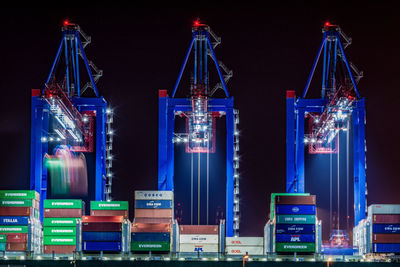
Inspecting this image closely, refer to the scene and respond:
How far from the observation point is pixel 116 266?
138ft

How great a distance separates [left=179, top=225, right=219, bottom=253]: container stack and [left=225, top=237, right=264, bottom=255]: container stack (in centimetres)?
128

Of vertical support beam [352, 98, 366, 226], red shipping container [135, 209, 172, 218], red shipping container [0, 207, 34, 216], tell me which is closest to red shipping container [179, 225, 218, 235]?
red shipping container [135, 209, 172, 218]

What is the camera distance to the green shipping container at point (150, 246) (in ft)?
138

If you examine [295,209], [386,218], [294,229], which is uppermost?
[295,209]

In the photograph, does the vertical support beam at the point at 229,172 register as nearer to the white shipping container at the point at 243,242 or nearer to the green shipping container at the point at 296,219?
the white shipping container at the point at 243,242

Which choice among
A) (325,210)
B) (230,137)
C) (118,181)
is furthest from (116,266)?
(325,210)

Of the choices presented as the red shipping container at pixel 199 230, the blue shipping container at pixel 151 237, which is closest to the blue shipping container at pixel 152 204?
the red shipping container at pixel 199 230

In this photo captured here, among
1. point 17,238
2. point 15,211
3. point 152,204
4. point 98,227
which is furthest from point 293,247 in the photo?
point 15,211

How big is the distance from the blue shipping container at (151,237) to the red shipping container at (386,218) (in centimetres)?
1141

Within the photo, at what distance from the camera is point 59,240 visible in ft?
147

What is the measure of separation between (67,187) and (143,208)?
40.2ft

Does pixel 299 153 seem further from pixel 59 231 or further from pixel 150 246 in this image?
pixel 59 231

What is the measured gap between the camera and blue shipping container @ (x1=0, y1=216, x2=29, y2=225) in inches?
1751

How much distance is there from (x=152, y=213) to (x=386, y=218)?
13.7m
